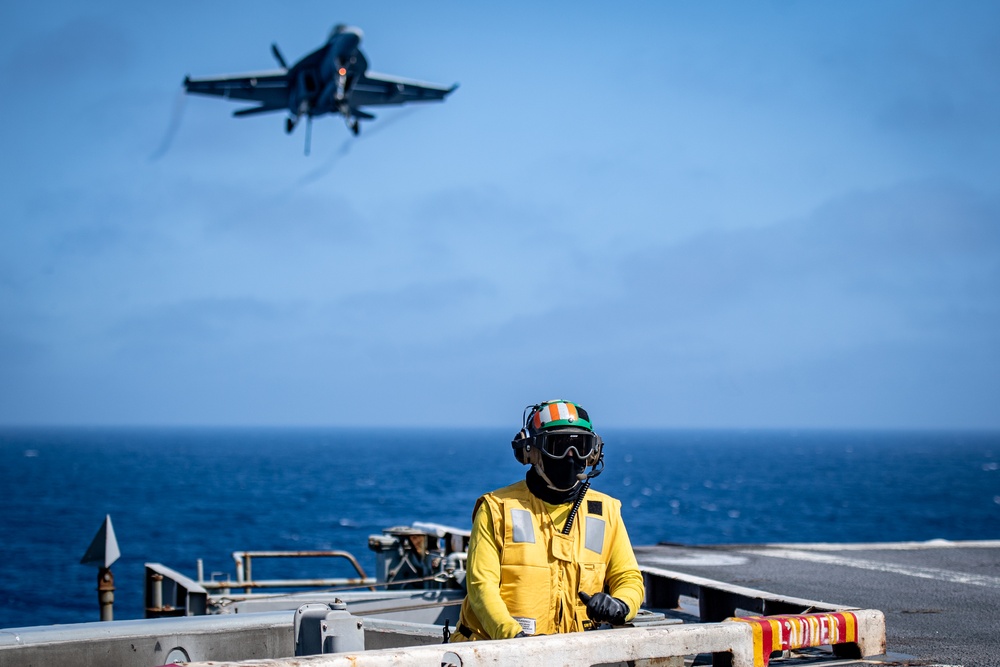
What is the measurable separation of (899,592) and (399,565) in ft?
23.2

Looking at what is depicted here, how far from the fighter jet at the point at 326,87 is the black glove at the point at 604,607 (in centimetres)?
3947

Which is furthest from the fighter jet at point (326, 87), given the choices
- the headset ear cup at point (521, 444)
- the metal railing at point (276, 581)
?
the headset ear cup at point (521, 444)

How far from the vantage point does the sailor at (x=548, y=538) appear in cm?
538

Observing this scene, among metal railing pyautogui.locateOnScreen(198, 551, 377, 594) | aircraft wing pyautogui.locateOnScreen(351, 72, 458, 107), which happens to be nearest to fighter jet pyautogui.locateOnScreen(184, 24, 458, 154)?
aircraft wing pyautogui.locateOnScreen(351, 72, 458, 107)

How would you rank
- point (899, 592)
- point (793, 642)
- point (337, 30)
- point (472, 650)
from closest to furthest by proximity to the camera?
point (472, 650)
point (793, 642)
point (899, 592)
point (337, 30)

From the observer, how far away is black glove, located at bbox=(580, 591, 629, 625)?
514 centimetres

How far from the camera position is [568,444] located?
5.38 metres

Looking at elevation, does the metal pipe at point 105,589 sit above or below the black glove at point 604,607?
below

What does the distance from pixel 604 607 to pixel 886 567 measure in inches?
433

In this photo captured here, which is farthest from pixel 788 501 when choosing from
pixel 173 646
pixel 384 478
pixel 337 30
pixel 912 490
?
pixel 173 646

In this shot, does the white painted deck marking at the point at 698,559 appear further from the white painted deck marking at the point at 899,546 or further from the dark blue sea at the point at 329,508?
the dark blue sea at the point at 329,508

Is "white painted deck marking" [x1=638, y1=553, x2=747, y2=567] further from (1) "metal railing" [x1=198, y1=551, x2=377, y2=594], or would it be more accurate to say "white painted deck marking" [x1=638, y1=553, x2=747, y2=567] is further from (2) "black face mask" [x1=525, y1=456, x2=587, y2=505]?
(2) "black face mask" [x1=525, y1=456, x2=587, y2=505]

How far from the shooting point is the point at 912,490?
11669cm

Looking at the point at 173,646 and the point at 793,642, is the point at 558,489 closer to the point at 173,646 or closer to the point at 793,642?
the point at 793,642
